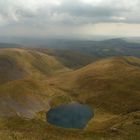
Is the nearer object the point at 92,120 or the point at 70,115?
the point at 92,120

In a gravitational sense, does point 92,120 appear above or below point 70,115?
above

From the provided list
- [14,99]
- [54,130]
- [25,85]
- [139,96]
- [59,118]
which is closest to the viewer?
[54,130]

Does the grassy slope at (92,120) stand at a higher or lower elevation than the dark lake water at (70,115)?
higher

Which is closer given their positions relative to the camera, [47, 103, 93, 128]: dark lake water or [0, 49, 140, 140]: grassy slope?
[0, 49, 140, 140]: grassy slope

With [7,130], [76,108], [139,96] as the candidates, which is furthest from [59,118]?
[7,130]

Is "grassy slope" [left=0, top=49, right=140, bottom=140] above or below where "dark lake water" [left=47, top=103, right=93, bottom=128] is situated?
above

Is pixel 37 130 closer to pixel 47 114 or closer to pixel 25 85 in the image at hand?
pixel 47 114

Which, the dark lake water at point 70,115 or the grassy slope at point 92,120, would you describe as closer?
the grassy slope at point 92,120

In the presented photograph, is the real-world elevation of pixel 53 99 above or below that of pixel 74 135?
below
